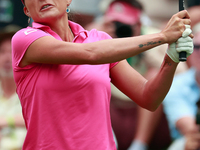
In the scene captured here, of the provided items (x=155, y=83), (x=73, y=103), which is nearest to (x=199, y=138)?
(x=155, y=83)

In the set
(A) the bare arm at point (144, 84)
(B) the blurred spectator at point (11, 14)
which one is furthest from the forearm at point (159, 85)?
(B) the blurred spectator at point (11, 14)

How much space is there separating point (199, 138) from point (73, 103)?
2.21m

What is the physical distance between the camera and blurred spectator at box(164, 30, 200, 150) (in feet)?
12.4

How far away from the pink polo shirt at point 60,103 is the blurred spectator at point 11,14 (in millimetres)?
3341

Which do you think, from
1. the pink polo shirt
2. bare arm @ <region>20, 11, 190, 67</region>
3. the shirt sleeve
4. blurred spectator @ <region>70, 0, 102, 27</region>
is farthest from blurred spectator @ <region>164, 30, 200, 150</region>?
the shirt sleeve

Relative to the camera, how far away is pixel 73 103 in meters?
1.91

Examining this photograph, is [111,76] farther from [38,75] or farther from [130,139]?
[130,139]

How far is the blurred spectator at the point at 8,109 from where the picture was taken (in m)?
4.41

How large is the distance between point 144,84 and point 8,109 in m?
2.82

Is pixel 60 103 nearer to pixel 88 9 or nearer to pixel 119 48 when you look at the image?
pixel 119 48

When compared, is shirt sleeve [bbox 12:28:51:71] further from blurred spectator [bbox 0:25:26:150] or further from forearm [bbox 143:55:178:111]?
blurred spectator [bbox 0:25:26:150]

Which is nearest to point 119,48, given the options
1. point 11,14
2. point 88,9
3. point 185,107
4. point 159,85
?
point 159,85

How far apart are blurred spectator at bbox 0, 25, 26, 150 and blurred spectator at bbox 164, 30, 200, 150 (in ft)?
6.03

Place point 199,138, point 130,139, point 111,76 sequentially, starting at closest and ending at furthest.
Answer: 1. point 111,76
2. point 199,138
3. point 130,139
